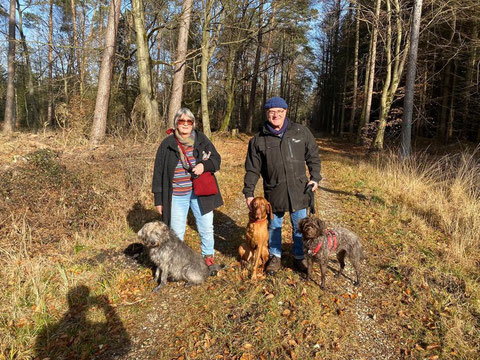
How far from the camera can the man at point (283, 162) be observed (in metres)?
3.79

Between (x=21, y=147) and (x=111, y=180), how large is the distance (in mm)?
2837

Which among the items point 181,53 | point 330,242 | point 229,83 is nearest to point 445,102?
point 229,83

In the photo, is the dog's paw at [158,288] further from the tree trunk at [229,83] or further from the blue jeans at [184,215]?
the tree trunk at [229,83]

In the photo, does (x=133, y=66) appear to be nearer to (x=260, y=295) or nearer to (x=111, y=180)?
(x=111, y=180)

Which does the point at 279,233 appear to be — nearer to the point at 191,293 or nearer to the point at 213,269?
the point at 213,269

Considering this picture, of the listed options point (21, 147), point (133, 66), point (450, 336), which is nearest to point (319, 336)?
point (450, 336)

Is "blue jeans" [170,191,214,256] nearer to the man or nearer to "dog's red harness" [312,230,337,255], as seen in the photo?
the man

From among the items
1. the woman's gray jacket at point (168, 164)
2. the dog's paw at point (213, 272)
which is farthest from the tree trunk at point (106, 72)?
the dog's paw at point (213, 272)

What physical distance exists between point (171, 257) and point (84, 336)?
1.30 m

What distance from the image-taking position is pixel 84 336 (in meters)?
3.12

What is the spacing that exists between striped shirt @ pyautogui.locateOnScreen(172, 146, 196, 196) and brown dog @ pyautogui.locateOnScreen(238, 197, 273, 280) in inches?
39.7

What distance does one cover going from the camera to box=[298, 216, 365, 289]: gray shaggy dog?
3.65 metres

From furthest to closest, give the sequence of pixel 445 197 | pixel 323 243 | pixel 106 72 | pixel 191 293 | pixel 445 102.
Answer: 1. pixel 445 102
2. pixel 106 72
3. pixel 445 197
4. pixel 191 293
5. pixel 323 243

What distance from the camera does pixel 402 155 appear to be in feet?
32.6
